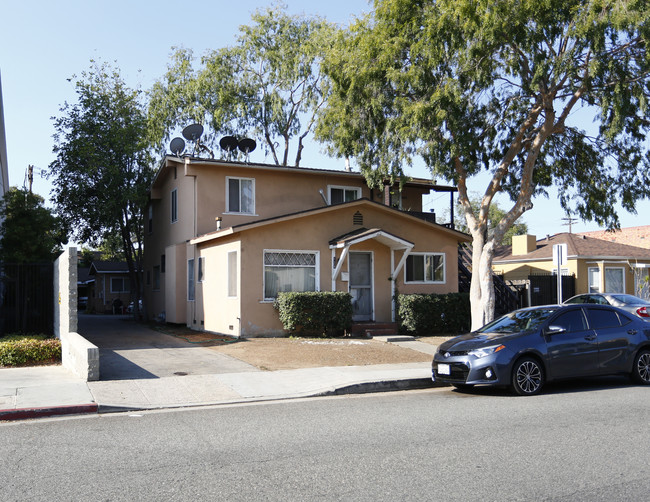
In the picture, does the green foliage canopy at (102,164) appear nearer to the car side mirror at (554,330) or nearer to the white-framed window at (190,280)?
the white-framed window at (190,280)

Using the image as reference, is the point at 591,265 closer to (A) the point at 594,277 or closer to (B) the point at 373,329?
(A) the point at 594,277

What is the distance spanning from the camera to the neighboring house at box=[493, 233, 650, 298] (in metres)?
29.2

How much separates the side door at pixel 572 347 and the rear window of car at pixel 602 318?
16 centimetres

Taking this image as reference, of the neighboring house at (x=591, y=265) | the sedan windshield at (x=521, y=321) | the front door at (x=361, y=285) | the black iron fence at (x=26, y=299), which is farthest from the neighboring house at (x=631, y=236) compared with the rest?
the black iron fence at (x=26, y=299)

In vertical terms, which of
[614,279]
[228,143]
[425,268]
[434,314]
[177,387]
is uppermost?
[228,143]

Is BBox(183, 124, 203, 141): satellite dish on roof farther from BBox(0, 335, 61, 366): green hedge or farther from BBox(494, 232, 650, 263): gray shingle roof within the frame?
BBox(494, 232, 650, 263): gray shingle roof

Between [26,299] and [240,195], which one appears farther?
[240,195]

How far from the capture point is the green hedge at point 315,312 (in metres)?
17.0

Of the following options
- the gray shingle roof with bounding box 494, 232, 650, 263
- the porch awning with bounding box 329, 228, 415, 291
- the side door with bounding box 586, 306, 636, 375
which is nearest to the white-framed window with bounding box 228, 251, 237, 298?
the porch awning with bounding box 329, 228, 415, 291

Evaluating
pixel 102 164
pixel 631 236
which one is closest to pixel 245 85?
pixel 102 164

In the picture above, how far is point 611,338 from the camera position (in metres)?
10.7

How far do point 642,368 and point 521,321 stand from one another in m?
2.36

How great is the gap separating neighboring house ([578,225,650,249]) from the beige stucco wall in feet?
87.9

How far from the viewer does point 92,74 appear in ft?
92.9
